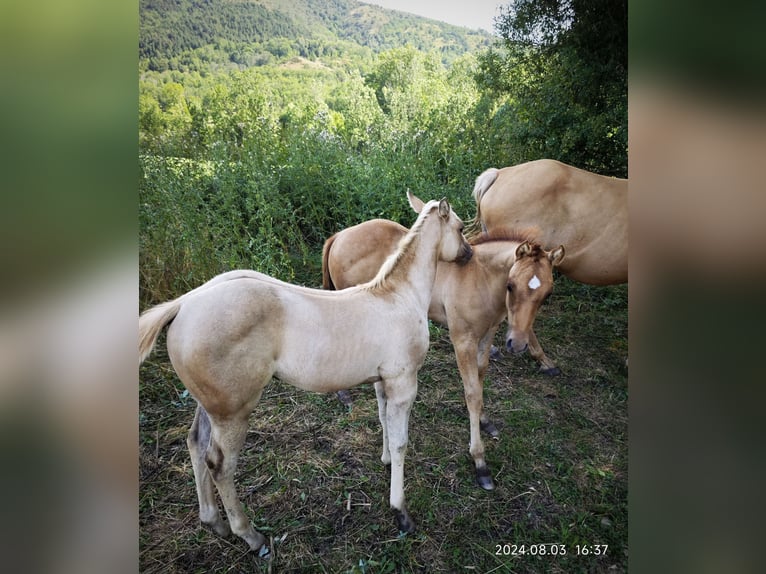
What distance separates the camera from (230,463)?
1.98m

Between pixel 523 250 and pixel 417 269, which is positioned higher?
pixel 523 250

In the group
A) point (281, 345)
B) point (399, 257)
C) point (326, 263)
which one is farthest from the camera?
point (326, 263)

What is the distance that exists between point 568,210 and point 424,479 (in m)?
2.22

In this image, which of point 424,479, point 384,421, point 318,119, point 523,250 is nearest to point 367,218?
point 318,119

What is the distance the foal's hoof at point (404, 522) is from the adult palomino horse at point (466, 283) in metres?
0.54

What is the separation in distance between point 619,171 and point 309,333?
245cm

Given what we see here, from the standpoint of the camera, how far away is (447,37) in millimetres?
2584

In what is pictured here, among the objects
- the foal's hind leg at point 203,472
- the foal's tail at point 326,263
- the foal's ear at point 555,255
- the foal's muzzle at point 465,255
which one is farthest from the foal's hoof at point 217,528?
the foal's ear at point 555,255

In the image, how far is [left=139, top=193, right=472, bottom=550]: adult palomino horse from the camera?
1811 millimetres

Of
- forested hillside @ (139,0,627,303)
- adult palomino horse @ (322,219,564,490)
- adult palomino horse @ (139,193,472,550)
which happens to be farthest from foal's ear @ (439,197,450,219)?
forested hillside @ (139,0,627,303)

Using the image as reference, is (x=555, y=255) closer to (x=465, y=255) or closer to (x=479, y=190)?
(x=465, y=255)

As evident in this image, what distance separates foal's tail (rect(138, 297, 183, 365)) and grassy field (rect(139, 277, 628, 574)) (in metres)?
0.70

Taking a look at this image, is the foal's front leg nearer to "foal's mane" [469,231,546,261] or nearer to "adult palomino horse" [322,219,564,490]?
"adult palomino horse" [322,219,564,490]
